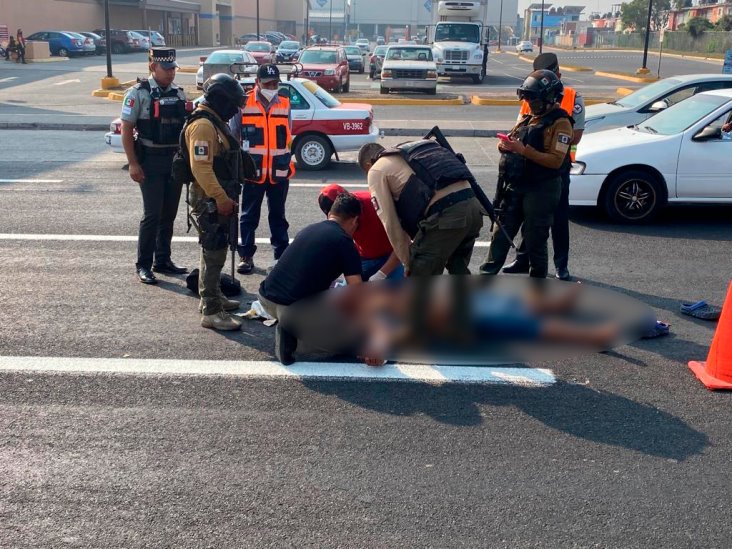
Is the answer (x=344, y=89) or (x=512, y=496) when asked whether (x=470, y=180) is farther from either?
(x=344, y=89)

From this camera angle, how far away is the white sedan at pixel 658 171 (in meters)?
9.37

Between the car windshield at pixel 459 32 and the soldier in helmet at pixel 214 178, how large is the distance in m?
30.4

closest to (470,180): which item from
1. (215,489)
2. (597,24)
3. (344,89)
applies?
(215,489)

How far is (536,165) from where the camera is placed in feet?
20.4

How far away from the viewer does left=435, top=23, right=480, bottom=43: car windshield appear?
34.6m

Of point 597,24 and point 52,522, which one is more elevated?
point 597,24

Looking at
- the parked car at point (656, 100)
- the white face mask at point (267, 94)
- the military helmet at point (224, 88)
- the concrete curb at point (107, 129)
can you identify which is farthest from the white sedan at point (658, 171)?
the concrete curb at point (107, 129)

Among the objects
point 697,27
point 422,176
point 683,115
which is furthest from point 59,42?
point 697,27

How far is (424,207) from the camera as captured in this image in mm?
5039

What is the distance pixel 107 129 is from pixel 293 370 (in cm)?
1466

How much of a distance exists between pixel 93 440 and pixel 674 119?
814 cm

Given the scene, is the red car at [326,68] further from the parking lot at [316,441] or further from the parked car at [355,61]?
the parking lot at [316,441]

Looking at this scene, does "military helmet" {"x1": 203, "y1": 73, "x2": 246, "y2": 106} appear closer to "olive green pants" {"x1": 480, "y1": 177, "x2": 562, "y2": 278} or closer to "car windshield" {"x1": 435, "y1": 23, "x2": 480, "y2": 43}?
"olive green pants" {"x1": 480, "y1": 177, "x2": 562, "y2": 278}

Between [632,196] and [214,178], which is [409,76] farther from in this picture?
[214,178]
